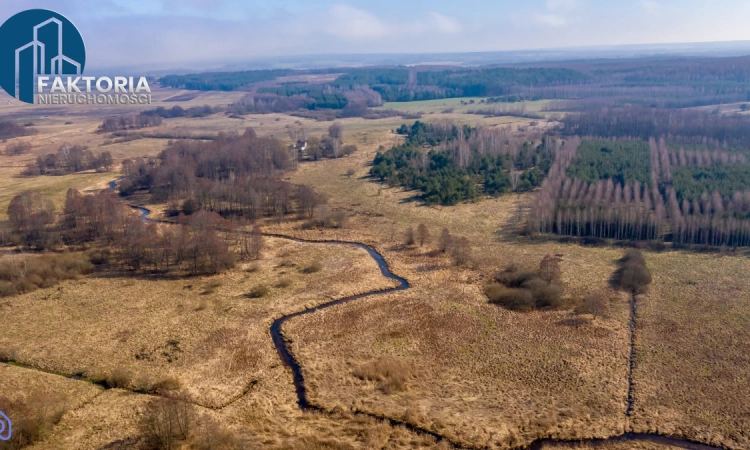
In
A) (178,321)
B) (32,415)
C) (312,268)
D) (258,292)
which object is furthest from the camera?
(312,268)

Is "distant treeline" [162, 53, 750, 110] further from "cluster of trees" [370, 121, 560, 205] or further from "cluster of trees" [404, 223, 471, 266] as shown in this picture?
"cluster of trees" [404, 223, 471, 266]

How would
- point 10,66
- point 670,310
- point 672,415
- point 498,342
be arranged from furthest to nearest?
point 10,66 < point 670,310 < point 498,342 < point 672,415

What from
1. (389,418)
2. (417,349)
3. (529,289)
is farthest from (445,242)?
(389,418)

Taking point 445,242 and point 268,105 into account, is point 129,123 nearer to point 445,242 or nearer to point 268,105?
point 268,105

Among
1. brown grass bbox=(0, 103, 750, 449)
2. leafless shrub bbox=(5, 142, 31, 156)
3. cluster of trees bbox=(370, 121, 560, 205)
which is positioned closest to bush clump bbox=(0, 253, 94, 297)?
brown grass bbox=(0, 103, 750, 449)

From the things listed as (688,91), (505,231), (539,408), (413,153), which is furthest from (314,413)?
(688,91)

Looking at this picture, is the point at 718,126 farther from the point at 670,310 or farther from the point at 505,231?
the point at 670,310
